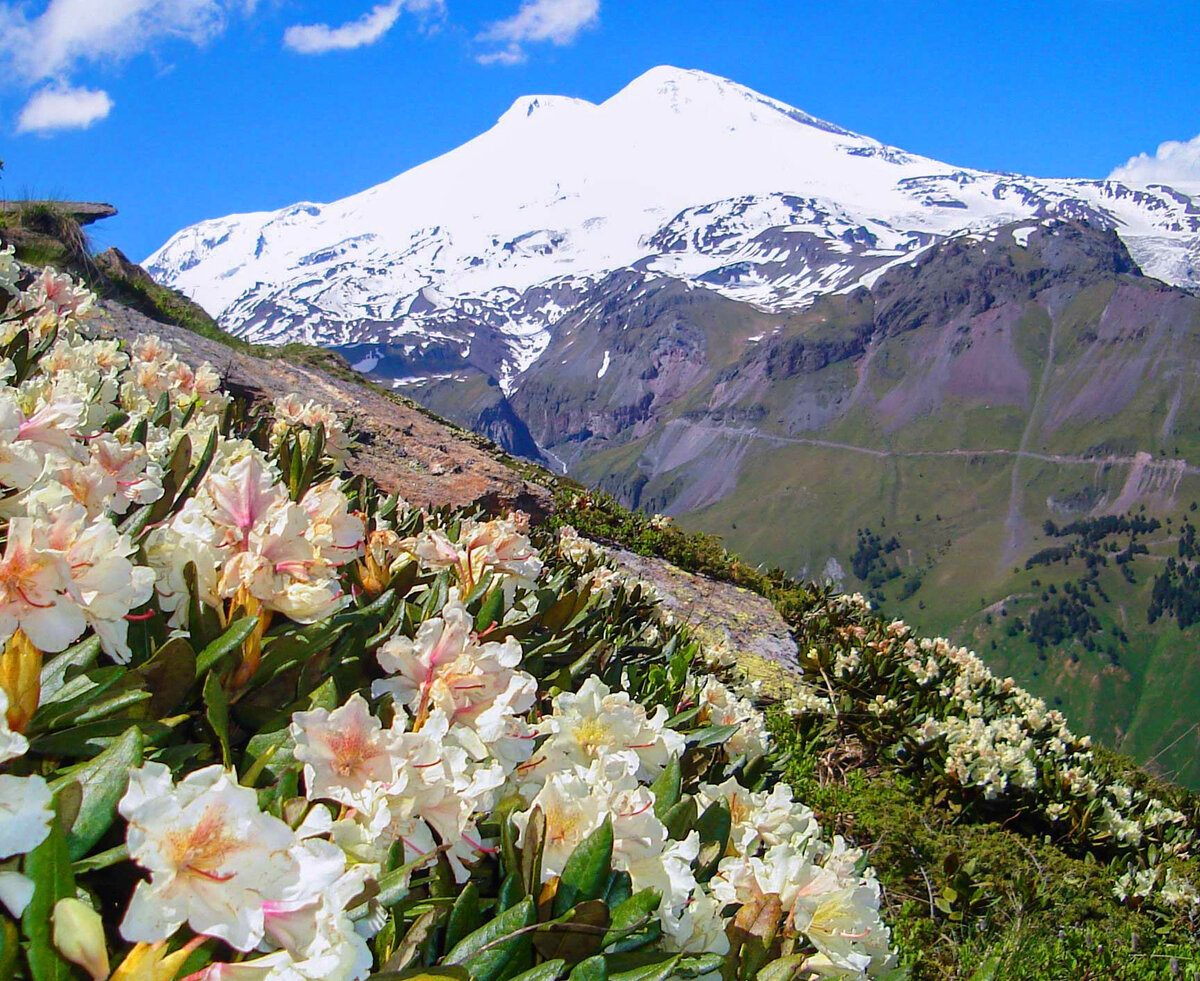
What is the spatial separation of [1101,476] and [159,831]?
226m

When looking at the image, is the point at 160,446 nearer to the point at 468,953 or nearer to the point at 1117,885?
the point at 468,953

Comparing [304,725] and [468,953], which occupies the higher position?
[304,725]

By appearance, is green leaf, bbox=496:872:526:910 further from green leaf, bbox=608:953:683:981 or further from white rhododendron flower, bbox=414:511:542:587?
white rhododendron flower, bbox=414:511:542:587

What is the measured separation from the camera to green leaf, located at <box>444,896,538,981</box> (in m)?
1.51

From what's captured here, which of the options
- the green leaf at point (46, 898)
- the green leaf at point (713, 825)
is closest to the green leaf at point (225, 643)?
the green leaf at point (46, 898)

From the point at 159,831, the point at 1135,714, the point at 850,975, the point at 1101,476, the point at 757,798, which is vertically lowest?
the point at 1135,714

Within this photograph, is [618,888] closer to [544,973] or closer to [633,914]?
[633,914]

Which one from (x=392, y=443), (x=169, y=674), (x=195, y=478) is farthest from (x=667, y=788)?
(x=392, y=443)

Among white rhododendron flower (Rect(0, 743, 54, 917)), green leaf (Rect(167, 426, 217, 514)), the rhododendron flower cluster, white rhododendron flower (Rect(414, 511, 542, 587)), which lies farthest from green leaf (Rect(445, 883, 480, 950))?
the rhododendron flower cluster

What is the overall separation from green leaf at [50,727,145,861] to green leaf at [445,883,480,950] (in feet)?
1.90

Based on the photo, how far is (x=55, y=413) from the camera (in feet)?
6.79

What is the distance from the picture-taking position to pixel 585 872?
1645 mm

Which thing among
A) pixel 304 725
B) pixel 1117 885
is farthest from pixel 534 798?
pixel 1117 885

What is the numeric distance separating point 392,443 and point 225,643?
5736 mm
